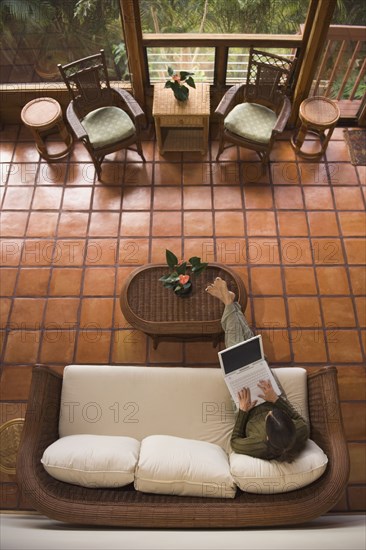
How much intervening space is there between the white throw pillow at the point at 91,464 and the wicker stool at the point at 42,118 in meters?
2.92

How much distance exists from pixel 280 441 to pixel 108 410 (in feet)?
3.66

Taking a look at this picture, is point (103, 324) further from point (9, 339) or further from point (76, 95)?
point (76, 95)

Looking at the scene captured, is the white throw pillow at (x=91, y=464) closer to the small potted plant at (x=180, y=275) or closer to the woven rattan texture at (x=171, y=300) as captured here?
the woven rattan texture at (x=171, y=300)

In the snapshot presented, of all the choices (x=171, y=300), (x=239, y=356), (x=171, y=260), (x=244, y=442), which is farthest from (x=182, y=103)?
(x=244, y=442)

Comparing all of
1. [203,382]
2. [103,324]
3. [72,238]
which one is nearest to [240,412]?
[203,382]

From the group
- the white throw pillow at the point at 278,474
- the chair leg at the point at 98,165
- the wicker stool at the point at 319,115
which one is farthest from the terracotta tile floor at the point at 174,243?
the white throw pillow at the point at 278,474

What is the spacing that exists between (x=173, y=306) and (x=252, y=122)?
1.96 m

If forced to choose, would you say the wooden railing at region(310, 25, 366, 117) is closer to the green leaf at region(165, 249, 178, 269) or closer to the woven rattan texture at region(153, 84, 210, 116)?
the woven rattan texture at region(153, 84, 210, 116)

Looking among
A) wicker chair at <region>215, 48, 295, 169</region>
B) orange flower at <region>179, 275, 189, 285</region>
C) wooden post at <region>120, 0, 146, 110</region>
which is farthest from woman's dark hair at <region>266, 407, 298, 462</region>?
wooden post at <region>120, 0, 146, 110</region>

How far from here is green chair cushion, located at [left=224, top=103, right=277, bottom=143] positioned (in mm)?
4098

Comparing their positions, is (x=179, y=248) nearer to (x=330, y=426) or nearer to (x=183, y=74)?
(x=183, y=74)

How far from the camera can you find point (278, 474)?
94.5 inches

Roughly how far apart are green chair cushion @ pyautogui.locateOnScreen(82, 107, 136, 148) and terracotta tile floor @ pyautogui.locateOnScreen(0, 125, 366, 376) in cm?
44

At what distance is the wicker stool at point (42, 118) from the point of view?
4203mm
